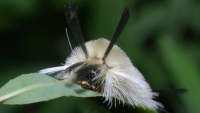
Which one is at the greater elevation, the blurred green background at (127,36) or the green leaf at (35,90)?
the blurred green background at (127,36)

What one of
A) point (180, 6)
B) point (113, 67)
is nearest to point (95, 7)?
point (180, 6)

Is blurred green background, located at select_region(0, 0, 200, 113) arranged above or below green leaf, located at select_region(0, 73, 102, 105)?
above

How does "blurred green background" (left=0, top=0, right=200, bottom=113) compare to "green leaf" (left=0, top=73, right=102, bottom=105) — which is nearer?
"green leaf" (left=0, top=73, right=102, bottom=105)

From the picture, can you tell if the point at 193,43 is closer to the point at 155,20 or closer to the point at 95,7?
the point at 155,20

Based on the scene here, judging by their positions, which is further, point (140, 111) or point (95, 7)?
point (95, 7)

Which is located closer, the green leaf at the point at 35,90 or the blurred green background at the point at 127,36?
the green leaf at the point at 35,90
